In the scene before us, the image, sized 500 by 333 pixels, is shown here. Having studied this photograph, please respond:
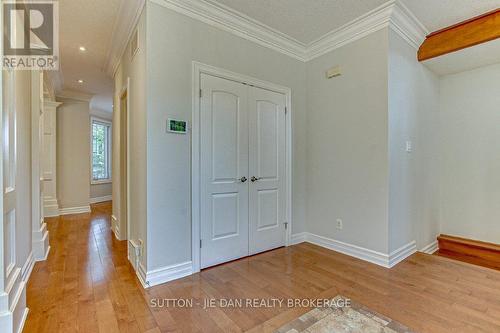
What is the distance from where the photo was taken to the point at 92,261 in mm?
2832

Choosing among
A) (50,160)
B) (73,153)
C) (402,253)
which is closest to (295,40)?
(402,253)

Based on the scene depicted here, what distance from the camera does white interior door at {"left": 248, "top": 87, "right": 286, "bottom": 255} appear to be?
3002 mm

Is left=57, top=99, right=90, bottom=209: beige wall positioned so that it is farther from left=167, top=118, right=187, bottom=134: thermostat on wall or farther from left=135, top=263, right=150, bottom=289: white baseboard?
left=167, top=118, right=187, bottom=134: thermostat on wall

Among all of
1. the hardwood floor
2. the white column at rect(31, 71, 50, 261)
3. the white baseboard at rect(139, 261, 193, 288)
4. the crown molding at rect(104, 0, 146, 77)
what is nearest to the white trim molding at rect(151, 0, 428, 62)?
the crown molding at rect(104, 0, 146, 77)

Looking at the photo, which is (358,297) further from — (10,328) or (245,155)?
(10,328)

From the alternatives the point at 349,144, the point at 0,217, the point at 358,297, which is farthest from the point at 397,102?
the point at 0,217

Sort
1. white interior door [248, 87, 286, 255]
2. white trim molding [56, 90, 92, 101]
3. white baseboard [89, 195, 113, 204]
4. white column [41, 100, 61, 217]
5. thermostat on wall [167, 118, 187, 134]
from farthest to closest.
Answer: white baseboard [89, 195, 113, 204] → white trim molding [56, 90, 92, 101] → white column [41, 100, 61, 217] → white interior door [248, 87, 286, 255] → thermostat on wall [167, 118, 187, 134]

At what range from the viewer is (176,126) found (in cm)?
239

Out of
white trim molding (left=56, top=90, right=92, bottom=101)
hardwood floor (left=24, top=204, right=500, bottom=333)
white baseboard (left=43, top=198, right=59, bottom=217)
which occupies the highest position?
white trim molding (left=56, top=90, right=92, bottom=101)

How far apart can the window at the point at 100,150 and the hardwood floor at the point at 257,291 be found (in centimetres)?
466

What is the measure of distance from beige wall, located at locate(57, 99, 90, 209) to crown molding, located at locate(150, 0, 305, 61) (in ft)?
15.3

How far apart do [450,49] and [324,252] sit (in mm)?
2906

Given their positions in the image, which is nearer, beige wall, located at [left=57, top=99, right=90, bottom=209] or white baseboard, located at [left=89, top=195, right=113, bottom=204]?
beige wall, located at [left=57, top=99, right=90, bottom=209]

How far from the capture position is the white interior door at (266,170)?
9.85 feet
